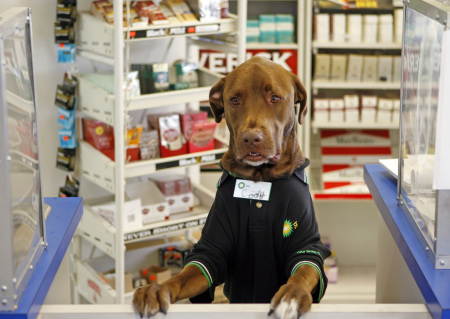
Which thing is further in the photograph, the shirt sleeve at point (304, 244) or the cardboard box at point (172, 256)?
the cardboard box at point (172, 256)

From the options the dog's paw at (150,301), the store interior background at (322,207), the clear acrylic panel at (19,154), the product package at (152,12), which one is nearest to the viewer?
the clear acrylic panel at (19,154)

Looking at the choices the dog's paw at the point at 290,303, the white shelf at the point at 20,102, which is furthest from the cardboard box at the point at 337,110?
the white shelf at the point at 20,102

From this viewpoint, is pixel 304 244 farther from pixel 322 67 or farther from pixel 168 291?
pixel 322 67

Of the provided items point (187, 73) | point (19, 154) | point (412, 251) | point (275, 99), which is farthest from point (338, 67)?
point (19, 154)

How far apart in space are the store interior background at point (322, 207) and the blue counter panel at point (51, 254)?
0.34 meters

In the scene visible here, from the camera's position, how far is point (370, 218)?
584 cm

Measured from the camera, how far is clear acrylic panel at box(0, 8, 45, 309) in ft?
4.90

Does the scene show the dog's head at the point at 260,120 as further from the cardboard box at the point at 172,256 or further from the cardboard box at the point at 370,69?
the cardboard box at the point at 370,69

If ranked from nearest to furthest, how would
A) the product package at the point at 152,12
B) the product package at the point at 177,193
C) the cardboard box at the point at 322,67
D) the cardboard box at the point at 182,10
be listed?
1. the product package at the point at 152,12
2. the cardboard box at the point at 182,10
3. the product package at the point at 177,193
4. the cardboard box at the point at 322,67

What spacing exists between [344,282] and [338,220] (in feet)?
1.83

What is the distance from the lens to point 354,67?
5422mm

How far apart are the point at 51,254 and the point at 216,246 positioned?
513mm

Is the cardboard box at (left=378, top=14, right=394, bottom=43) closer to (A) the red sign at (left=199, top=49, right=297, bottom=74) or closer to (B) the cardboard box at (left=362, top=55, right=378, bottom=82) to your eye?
(B) the cardboard box at (left=362, top=55, right=378, bottom=82)

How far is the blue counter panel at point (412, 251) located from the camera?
1598 mm
